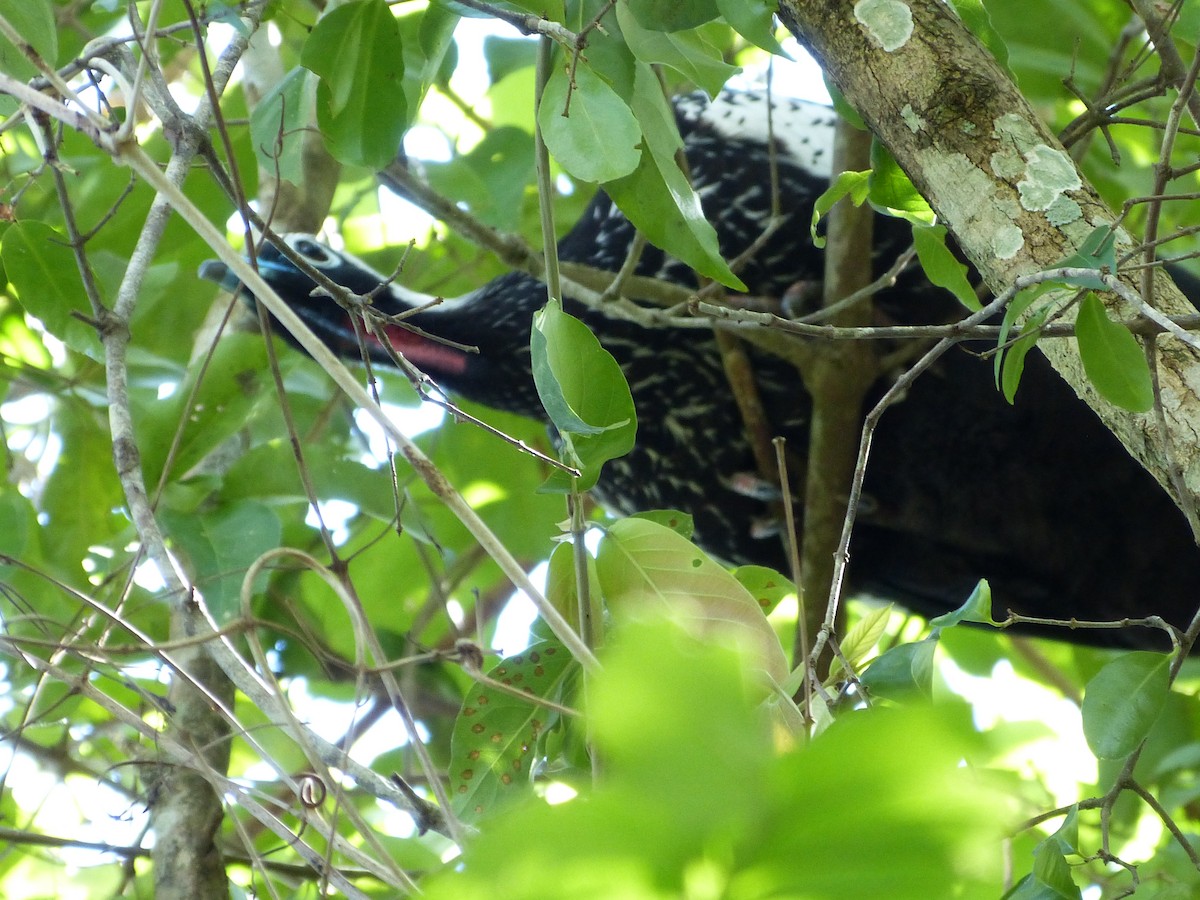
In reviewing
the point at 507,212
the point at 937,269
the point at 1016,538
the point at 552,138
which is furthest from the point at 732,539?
the point at 552,138

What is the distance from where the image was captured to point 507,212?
183 cm

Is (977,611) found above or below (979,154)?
below

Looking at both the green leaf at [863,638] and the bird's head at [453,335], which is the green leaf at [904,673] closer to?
the green leaf at [863,638]

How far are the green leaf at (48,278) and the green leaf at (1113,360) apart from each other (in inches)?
34.1

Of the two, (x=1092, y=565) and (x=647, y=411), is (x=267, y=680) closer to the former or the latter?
(x=647, y=411)

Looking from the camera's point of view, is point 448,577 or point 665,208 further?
point 448,577

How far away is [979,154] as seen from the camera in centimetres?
85

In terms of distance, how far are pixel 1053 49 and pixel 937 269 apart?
968mm

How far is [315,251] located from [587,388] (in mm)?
1109

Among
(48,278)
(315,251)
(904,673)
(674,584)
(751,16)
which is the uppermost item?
(315,251)

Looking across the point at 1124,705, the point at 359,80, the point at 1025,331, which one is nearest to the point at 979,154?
the point at 1025,331

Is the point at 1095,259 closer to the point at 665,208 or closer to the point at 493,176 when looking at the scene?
the point at 665,208

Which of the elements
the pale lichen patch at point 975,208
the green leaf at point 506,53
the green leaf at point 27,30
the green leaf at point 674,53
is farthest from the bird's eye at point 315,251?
the pale lichen patch at point 975,208

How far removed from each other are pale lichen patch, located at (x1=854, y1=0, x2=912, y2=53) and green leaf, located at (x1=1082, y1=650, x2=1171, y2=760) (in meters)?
0.47
